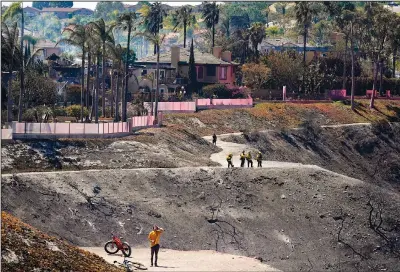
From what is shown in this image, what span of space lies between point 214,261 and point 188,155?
25.2m

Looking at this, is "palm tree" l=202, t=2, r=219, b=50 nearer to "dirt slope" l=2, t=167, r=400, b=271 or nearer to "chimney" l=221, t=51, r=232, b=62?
"chimney" l=221, t=51, r=232, b=62

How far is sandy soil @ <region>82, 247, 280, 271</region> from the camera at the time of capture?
55.1 metres

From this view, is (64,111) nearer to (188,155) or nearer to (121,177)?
(188,155)

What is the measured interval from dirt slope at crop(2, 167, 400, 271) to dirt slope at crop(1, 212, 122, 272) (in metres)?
11.8

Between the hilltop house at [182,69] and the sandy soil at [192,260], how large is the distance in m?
70.0

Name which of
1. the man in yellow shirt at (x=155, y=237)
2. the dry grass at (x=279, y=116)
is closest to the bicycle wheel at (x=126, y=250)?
the man in yellow shirt at (x=155, y=237)

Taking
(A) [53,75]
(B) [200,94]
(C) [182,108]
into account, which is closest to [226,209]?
(C) [182,108]

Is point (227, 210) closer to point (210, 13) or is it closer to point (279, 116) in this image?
point (279, 116)

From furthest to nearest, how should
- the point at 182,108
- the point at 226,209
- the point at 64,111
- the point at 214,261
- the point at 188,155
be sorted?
the point at 182,108
the point at 64,111
the point at 188,155
the point at 226,209
the point at 214,261

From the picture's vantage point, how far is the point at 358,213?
71500 mm

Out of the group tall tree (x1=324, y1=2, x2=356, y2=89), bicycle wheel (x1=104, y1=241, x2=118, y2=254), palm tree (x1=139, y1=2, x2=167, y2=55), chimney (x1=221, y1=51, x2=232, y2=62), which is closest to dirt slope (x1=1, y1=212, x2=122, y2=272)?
bicycle wheel (x1=104, y1=241, x2=118, y2=254)

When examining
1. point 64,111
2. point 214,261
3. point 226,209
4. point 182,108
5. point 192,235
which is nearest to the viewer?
point 214,261

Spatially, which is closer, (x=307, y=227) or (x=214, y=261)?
(x=214, y=261)

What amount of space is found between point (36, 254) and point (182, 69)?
91.2 m
